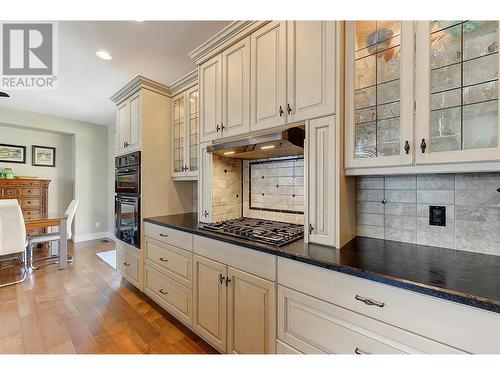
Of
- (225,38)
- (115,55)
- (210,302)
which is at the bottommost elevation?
(210,302)

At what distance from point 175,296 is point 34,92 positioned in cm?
375

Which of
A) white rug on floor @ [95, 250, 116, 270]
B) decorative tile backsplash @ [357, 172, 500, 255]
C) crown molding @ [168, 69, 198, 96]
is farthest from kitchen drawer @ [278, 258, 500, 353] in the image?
white rug on floor @ [95, 250, 116, 270]

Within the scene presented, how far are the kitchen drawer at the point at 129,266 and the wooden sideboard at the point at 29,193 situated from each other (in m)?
2.23

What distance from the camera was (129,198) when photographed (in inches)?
107

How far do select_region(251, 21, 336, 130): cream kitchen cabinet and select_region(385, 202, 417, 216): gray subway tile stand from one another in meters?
0.73

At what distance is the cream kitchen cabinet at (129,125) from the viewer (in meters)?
2.66

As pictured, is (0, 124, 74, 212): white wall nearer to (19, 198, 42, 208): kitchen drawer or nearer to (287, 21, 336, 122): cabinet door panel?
(19, 198, 42, 208): kitchen drawer

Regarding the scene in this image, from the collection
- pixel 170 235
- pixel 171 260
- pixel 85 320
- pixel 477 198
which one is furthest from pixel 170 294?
pixel 477 198

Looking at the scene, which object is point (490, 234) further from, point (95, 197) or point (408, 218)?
point (95, 197)

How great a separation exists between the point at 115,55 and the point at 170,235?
1998 mm

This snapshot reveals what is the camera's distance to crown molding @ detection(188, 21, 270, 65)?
1.74 meters

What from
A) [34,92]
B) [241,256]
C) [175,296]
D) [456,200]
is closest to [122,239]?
[175,296]

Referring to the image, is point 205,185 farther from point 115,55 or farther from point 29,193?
point 29,193

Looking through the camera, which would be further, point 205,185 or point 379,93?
point 205,185
